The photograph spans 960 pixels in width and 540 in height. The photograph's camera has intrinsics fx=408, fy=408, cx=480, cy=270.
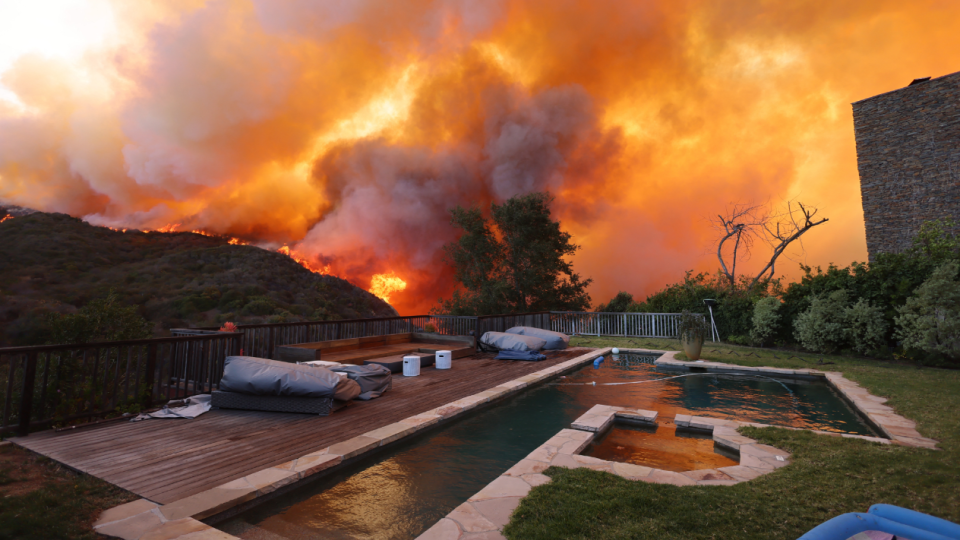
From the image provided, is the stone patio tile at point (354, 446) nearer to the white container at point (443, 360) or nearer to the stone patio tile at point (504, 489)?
the stone patio tile at point (504, 489)

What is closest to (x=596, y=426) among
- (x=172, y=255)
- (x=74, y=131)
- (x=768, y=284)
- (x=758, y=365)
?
(x=758, y=365)

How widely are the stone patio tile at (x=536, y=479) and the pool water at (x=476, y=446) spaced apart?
0.38 meters

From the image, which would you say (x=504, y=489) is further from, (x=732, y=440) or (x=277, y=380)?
(x=277, y=380)

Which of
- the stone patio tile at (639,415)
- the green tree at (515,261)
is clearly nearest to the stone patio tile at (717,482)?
the stone patio tile at (639,415)

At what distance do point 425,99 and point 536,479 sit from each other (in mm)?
19641

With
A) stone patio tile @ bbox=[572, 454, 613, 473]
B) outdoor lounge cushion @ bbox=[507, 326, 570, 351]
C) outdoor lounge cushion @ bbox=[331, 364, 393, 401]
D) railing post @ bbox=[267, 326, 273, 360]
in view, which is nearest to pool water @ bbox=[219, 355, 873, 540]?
stone patio tile @ bbox=[572, 454, 613, 473]

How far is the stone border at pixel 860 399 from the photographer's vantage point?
147 inches

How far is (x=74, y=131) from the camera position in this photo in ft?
80.9

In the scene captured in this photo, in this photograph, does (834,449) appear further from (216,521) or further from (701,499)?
(216,521)

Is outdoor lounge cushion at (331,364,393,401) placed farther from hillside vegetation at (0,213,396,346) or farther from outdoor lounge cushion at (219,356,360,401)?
hillside vegetation at (0,213,396,346)

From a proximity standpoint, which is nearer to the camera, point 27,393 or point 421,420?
point 27,393

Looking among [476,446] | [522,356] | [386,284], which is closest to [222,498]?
[476,446]

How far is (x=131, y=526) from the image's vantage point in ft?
6.93

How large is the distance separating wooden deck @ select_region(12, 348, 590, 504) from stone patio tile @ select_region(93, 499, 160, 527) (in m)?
0.06
